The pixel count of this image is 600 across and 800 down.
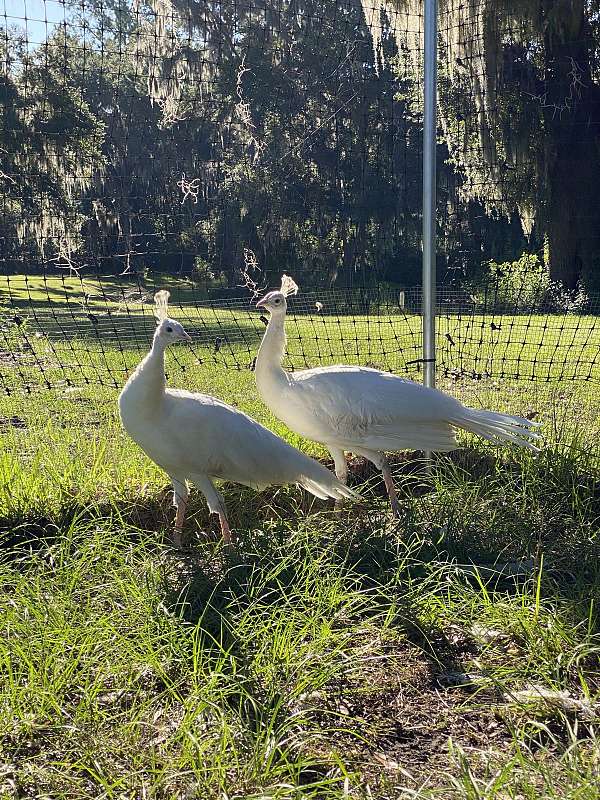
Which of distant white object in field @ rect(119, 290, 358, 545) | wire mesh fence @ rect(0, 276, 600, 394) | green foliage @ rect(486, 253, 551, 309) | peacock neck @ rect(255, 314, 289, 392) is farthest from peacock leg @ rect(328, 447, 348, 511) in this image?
green foliage @ rect(486, 253, 551, 309)

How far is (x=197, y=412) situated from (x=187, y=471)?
0.98ft

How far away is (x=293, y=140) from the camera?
23.3 ft

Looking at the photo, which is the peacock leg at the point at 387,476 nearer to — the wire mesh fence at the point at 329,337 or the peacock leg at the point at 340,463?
the peacock leg at the point at 340,463

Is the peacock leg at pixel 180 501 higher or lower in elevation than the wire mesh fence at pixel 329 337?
lower

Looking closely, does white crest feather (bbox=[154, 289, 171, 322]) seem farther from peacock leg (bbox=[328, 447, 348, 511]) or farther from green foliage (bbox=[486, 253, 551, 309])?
green foliage (bbox=[486, 253, 551, 309])

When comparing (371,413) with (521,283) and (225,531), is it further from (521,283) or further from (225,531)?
(521,283)

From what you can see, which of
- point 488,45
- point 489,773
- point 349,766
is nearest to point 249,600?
point 349,766

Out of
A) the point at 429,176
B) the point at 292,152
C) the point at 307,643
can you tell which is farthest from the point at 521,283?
the point at 307,643

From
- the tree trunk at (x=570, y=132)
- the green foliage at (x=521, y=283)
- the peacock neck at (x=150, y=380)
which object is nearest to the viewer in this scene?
the peacock neck at (x=150, y=380)

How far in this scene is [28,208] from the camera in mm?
6250

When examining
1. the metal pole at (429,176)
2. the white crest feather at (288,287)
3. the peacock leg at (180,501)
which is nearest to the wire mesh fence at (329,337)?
the metal pole at (429,176)

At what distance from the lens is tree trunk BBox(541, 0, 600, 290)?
718cm

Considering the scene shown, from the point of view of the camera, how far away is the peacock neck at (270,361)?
15.0 feet

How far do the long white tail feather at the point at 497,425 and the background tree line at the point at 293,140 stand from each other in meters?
2.59
